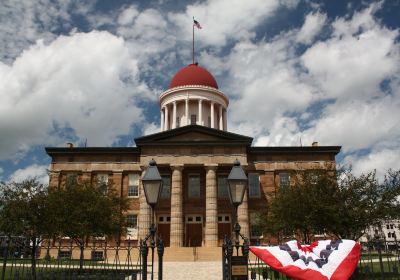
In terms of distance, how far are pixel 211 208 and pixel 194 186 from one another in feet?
13.2

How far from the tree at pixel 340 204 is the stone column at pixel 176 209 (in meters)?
14.5

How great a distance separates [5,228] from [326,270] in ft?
47.5

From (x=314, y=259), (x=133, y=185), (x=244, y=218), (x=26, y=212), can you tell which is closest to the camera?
(x=314, y=259)

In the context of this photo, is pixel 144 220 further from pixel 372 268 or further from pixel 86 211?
pixel 372 268

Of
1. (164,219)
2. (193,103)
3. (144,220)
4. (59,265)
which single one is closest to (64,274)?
(59,265)

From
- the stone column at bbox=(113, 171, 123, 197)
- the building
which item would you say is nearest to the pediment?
the building

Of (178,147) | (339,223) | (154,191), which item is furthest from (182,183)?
(154,191)

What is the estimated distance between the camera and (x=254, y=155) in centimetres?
3969

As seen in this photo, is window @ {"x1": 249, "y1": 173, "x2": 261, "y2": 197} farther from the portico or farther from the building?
the portico

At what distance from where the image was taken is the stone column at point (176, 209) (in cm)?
3481

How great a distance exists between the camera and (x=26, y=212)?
56.4 ft

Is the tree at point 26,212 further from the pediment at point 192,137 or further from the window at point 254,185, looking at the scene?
the window at point 254,185

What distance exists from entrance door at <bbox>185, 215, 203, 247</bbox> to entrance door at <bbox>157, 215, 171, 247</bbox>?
181 cm

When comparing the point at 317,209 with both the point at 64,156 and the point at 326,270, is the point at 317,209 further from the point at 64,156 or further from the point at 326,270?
the point at 64,156
